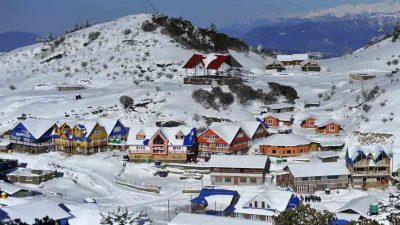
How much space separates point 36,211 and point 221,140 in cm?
2129

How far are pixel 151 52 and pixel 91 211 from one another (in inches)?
1858

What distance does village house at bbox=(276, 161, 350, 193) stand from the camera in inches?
1939

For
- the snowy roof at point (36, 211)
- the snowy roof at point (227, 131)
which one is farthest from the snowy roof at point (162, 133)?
the snowy roof at point (36, 211)

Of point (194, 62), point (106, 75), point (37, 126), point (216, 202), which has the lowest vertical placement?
point (216, 202)

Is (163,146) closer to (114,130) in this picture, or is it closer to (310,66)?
(114,130)

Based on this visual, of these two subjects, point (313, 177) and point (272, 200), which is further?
point (313, 177)

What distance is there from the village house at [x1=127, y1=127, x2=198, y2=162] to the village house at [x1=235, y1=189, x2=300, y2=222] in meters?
12.2

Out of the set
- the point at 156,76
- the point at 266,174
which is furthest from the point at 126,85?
the point at 266,174

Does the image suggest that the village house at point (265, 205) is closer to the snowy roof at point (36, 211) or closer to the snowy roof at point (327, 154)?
the snowy roof at point (36, 211)

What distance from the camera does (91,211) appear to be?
41250mm

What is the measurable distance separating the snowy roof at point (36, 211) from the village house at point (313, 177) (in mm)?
17140

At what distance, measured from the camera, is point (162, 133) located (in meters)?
56.5

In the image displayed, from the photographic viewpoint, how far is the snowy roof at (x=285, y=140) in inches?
2226

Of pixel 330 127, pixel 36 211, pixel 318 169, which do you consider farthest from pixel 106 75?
pixel 36 211
